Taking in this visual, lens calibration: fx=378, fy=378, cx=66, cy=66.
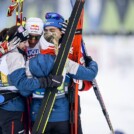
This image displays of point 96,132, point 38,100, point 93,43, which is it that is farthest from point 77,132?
point 93,43

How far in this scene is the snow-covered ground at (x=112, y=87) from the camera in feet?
11.8

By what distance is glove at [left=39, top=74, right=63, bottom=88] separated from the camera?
2.17 m

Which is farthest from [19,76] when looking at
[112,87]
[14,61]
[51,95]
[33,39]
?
[112,87]

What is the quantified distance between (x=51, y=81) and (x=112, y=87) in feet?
7.77

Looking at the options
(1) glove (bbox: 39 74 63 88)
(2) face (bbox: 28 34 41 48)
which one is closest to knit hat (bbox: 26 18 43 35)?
(2) face (bbox: 28 34 41 48)

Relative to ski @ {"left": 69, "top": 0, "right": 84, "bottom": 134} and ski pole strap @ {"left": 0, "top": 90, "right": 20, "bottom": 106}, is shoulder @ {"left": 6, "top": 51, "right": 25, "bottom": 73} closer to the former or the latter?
ski pole strap @ {"left": 0, "top": 90, "right": 20, "bottom": 106}

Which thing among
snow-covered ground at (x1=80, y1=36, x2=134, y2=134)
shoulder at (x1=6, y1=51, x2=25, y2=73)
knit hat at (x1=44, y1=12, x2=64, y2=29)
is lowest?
snow-covered ground at (x1=80, y1=36, x2=134, y2=134)

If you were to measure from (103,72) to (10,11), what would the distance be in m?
2.16

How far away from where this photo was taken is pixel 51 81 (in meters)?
2.18

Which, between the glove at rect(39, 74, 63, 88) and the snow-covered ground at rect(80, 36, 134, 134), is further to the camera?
the snow-covered ground at rect(80, 36, 134, 134)

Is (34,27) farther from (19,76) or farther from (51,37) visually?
(19,76)

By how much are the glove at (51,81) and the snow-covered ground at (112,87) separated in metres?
1.32

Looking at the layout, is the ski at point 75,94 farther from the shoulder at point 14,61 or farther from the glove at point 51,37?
the shoulder at point 14,61

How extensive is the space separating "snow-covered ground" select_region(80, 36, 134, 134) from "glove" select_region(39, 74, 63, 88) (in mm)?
1320
